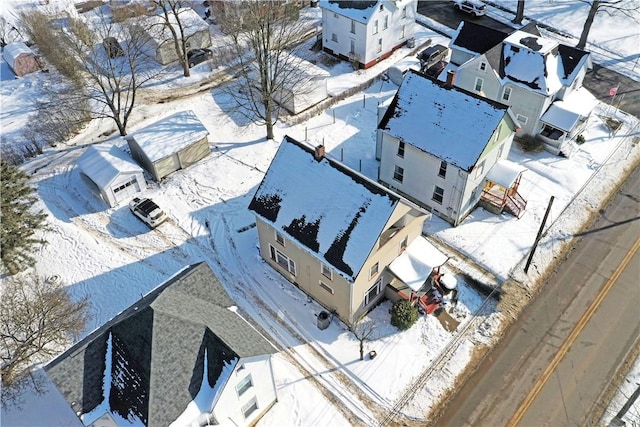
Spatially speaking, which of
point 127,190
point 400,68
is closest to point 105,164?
point 127,190

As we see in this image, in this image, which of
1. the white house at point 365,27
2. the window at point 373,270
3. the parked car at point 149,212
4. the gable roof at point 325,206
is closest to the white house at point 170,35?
the white house at point 365,27

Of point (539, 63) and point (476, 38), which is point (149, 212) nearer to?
point (476, 38)

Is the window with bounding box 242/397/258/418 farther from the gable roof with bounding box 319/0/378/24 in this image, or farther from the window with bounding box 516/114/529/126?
the gable roof with bounding box 319/0/378/24

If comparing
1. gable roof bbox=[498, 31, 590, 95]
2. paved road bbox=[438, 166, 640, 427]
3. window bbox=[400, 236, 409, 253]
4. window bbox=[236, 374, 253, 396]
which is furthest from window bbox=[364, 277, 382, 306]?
gable roof bbox=[498, 31, 590, 95]

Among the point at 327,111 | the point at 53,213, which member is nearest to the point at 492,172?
the point at 327,111

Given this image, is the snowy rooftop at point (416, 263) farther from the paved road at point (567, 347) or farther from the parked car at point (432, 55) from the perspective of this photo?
the parked car at point (432, 55)

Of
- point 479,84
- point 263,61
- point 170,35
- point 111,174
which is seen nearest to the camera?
point 111,174
